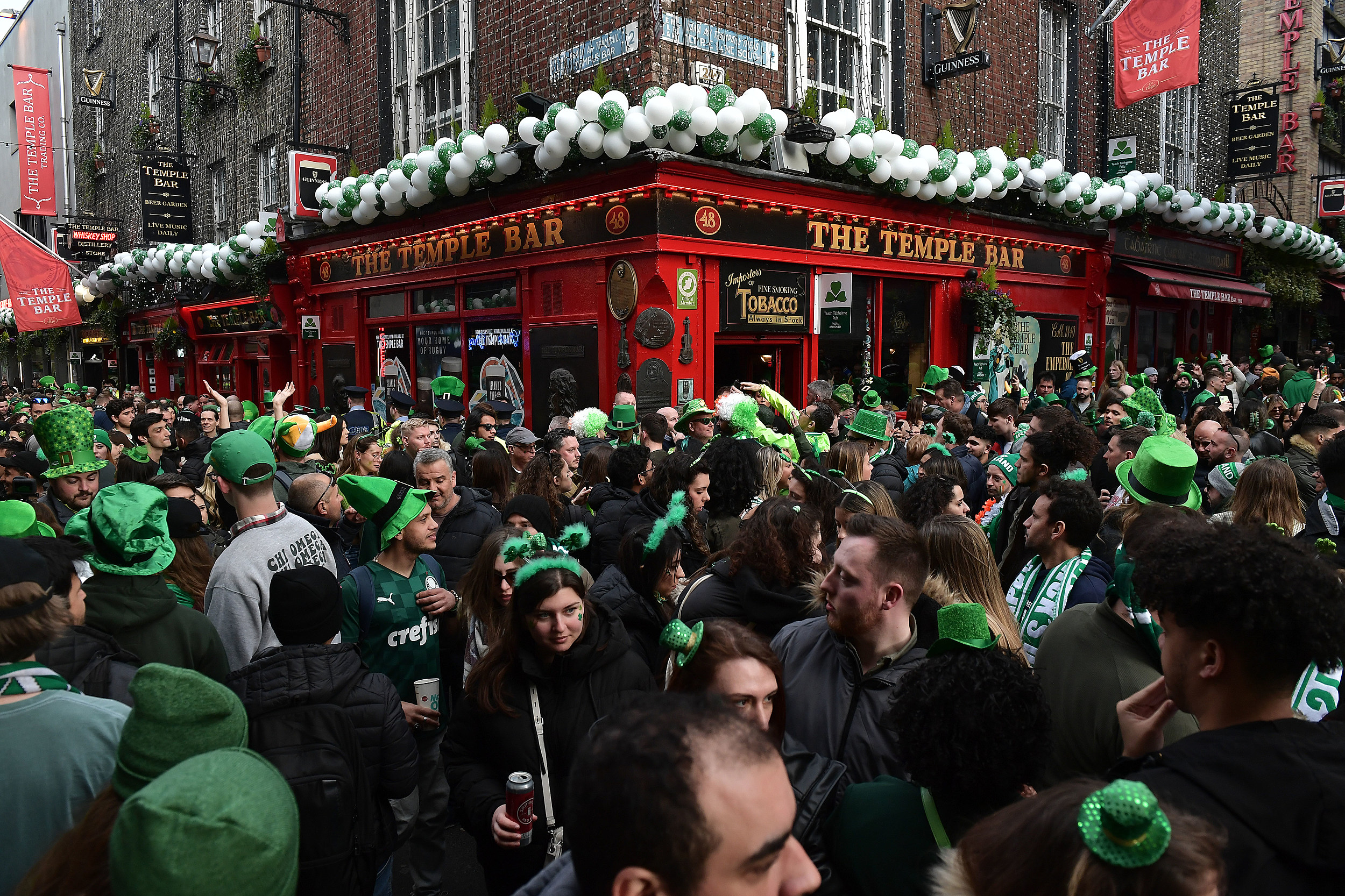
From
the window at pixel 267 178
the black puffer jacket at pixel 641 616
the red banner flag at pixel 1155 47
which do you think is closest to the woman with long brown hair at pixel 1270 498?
the black puffer jacket at pixel 641 616

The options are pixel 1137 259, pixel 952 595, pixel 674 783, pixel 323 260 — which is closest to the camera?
pixel 674 783

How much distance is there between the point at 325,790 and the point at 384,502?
178 centimetres

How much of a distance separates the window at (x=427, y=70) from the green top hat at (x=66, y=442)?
9563 mm

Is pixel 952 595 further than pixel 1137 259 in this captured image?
No

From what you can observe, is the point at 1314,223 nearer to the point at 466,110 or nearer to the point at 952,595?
the point at 466,110

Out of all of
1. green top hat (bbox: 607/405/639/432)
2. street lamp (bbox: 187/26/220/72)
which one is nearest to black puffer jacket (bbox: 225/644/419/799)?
green top hat (bbox: 607/405/639/432)

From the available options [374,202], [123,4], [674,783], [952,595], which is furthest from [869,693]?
[123,4]

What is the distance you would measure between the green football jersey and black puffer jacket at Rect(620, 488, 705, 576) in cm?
105

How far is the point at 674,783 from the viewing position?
1328mm

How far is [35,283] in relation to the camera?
1218cm

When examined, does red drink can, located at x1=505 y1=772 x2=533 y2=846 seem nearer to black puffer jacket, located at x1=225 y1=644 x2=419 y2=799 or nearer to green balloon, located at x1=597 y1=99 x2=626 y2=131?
black puffer jacket, located at x1=225 y1=644 x2=419 y2=799

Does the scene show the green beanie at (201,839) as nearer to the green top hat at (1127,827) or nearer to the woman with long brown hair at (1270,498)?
the green top hat at (1127,827)

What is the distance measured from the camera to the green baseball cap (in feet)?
13.2

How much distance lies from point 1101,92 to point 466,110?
558 inches
